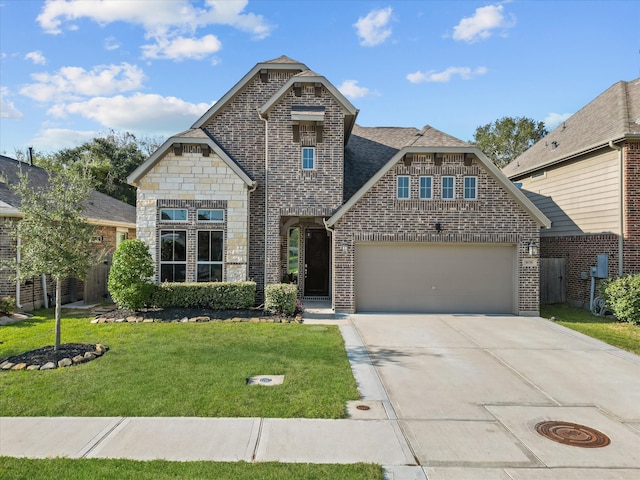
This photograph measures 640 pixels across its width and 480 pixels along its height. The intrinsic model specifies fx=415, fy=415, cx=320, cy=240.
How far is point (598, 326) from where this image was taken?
11.6 meters

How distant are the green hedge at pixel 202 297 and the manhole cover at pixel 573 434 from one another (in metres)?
9.06

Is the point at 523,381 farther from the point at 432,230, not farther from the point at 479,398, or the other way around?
the point at 432,230

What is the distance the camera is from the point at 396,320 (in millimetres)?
12008

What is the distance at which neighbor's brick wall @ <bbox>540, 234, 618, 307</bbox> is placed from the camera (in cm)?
1341

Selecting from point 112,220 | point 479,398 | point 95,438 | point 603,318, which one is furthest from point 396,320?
point 112,220

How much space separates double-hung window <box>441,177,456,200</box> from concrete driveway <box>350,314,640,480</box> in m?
4.28

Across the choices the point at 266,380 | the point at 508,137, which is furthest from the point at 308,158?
the point at 508,137

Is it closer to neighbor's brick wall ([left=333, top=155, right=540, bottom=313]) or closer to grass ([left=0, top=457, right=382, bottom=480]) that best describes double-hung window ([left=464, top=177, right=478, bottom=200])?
neighbor's brick wall ([left=333, top=155, right=540, bottom=313])

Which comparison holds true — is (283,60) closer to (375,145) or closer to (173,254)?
(375,145)

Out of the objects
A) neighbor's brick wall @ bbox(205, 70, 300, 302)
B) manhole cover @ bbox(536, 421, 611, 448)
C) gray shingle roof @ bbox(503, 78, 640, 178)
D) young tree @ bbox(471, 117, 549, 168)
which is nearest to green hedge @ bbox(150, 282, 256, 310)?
neighbor's brick wall @ bbox(205, 70, 300, 302)

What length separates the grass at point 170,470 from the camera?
3986 millimetres

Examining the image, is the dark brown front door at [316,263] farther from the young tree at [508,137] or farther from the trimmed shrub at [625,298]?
the young tree at [508,137]

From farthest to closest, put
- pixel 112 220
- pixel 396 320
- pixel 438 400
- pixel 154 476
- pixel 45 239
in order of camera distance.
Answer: pixel 112 220
pixel 396 320
pixel 45 239
pixel 438 400
pixel 154 476

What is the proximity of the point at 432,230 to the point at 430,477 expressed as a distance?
32.0 feet
